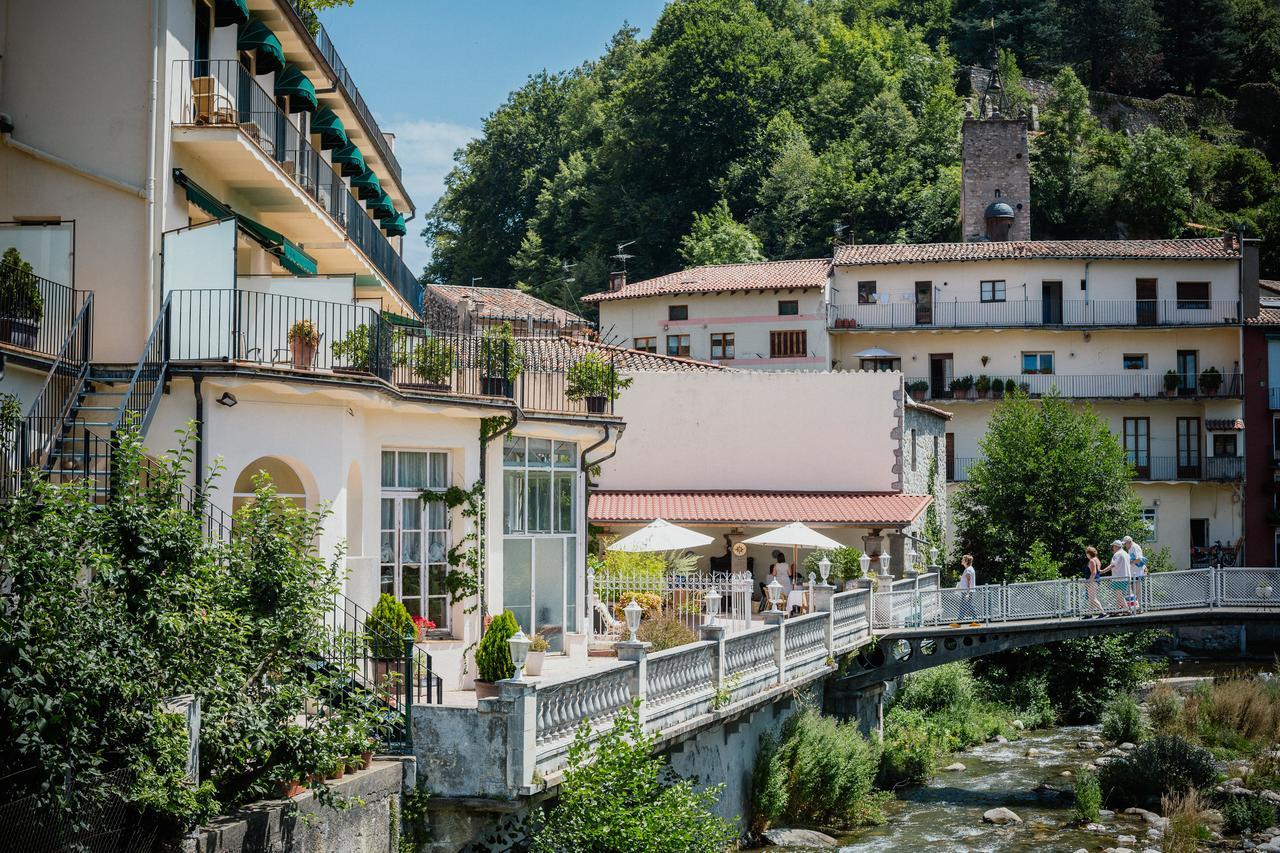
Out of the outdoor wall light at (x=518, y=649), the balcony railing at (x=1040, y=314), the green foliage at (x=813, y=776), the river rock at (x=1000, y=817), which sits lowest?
the river rock at (x=1000, y=817)

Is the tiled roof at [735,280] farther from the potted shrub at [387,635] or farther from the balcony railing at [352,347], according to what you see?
the potted shrub at [387,635]

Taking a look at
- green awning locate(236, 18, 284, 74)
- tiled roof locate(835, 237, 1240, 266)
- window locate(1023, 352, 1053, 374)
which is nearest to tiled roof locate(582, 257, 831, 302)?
tiled roof locate(835, 237, 1240, 266)

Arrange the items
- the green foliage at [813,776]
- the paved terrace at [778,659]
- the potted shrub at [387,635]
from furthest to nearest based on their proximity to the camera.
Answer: the green foliage at [813,776] < the potted shrub at [387,635] < the paved terrace at [778,659]

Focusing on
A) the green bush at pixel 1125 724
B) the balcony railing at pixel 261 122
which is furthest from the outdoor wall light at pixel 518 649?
the green bush at pixel 1125 724

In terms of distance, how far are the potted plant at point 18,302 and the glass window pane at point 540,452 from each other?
28.4ft

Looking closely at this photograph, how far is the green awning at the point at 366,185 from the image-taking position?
30291mm

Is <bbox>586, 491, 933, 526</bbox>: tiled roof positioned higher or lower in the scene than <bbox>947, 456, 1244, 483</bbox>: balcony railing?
lower

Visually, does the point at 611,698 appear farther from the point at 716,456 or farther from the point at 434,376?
the point at 716,456

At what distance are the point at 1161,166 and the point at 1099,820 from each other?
4619 centimetres

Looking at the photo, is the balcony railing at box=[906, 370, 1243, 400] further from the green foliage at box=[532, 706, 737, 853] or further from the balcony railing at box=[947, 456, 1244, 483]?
the green foliage at box=[532, 706, 737, 853]

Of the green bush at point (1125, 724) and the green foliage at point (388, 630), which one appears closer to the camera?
the green foliage at point (388, 630)

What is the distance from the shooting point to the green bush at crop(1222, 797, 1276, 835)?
25.9 meters

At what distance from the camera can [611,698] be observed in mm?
16641

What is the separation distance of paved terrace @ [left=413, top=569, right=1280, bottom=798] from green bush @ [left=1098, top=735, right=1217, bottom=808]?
300cm
